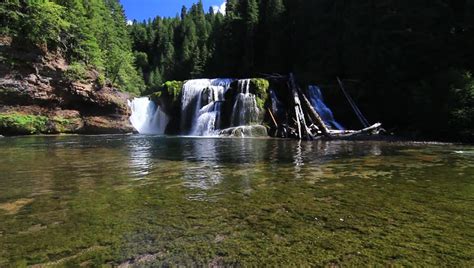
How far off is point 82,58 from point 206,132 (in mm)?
15998

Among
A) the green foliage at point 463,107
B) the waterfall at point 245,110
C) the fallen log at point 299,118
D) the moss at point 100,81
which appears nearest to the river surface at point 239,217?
the green foliage at point 463,107

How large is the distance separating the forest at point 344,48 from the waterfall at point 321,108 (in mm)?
854

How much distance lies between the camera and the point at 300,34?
150 ft

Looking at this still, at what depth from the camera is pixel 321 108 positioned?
2848 cm

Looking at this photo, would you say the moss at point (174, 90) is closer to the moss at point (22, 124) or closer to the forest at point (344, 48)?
the forest at point (344, 48)

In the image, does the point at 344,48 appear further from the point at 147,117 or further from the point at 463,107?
the point at 147,117

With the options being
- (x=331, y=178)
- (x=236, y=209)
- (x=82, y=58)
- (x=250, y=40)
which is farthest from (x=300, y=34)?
(x=236, y=209)

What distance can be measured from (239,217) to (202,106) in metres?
26.1

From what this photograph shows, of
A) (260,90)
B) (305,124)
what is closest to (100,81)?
(260,90)

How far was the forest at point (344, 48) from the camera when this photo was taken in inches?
858

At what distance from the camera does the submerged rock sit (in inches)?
1037

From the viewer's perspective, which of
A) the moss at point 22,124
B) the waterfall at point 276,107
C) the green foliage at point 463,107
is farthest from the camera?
the waterfall at point 276,107

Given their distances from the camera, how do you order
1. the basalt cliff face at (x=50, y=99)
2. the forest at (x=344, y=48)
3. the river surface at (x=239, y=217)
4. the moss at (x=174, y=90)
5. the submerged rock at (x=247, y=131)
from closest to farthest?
the river surface at (x=239, y=217), the forest at (x=344, y=48), the submerged rock at (x=247, y=131), the basalt cliff face at (x=50, y=99), the moss at (x=174, y=90)

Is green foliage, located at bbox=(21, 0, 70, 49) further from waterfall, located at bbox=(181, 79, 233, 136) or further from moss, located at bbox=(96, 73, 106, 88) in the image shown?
waterfall, located at bbox=(181, 79, 233, 136)
